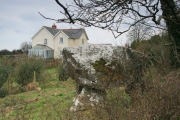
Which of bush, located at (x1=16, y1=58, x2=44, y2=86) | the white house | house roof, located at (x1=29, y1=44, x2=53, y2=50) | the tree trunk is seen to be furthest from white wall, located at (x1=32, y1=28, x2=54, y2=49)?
the tree trunk

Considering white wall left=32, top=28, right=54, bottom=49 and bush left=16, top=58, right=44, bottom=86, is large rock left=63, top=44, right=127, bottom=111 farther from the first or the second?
white wall left=32, top=28, right=54, bottom=49

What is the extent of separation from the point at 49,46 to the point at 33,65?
32.1 m

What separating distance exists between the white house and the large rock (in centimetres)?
4026

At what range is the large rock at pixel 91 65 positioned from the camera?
26.4 feet

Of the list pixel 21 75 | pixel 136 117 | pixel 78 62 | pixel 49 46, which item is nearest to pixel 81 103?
pixel 78 62

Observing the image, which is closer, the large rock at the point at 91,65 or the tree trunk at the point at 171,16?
the tree trunk at the point at 171,16

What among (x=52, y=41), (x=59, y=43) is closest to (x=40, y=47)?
(x=52, y=41)

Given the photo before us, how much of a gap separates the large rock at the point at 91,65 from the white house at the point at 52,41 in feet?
132

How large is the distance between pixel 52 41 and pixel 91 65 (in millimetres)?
43091

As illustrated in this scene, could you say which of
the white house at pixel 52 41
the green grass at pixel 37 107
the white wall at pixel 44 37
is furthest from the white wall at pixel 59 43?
the green grass at pixel 37 107

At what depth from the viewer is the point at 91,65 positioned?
26.9 ft

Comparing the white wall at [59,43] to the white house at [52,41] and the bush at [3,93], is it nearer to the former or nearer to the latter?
the white house at [52,41]

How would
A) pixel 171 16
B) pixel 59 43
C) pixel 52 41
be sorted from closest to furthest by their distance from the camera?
pixel 171 16 → pixel 59 43 → pixel 52 41

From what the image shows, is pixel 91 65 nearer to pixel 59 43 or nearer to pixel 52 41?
pixel 59 43
